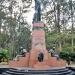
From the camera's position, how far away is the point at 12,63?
15875 mm

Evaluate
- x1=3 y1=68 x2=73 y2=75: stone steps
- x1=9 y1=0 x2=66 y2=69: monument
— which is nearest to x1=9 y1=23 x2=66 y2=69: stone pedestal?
x1=9 y1=0 x2=66 y2=69: monument

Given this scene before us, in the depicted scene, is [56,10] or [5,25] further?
[5,25]

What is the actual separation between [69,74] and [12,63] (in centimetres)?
388

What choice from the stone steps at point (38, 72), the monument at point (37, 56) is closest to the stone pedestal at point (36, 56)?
the monument at point (37, 56)

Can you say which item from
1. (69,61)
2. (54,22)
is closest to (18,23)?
(54,22)

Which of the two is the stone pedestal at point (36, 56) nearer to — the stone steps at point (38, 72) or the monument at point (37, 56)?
the monument at point (37, 56)

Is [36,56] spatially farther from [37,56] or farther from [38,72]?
[38,72]

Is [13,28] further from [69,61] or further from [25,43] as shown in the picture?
[69,61]

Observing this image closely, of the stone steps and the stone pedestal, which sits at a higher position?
the stone pedestal

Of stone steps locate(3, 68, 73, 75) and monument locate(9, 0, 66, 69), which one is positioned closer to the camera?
stone steps locate(3, 68, 73, 75)

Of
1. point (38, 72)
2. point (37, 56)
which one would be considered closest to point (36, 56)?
point (37, 56)

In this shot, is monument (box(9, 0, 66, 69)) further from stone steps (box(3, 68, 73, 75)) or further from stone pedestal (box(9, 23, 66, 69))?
stone steps (box(3, 68, 73, 75))

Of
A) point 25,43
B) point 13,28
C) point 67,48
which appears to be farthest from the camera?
point 25,43

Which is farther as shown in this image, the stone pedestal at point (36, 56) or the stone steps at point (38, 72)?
the stone pedestal at point (36, 56)
